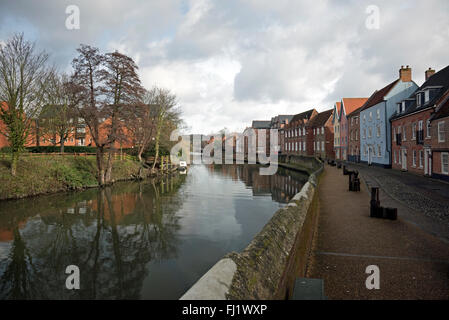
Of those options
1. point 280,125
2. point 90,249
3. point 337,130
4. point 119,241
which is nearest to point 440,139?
point 119,241

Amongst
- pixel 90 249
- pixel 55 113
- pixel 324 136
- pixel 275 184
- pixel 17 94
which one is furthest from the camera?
pixel 324 136

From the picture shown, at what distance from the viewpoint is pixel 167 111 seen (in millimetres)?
42969

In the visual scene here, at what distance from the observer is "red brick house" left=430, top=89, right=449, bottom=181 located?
21.5 m

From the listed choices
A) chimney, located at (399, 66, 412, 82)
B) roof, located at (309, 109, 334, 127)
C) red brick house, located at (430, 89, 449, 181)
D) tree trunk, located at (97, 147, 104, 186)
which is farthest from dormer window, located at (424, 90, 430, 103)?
roof, located at (309, 109, 334, 127)

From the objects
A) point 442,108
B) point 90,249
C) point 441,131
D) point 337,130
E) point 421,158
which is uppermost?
point 337,130

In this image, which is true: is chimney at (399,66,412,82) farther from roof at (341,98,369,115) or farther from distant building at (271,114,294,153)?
distant building at (271,114,294,153)

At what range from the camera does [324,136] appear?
62562 mm

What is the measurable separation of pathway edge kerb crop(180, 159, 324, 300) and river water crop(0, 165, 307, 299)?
315 centimetres

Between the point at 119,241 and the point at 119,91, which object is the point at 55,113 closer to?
the point at 119,91

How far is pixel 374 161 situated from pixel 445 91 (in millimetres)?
16895

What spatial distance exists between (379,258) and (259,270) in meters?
4.09

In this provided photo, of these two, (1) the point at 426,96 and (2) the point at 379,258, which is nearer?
(2) the point at 379,258

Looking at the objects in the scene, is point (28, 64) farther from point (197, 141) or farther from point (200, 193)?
point (197, 141)
